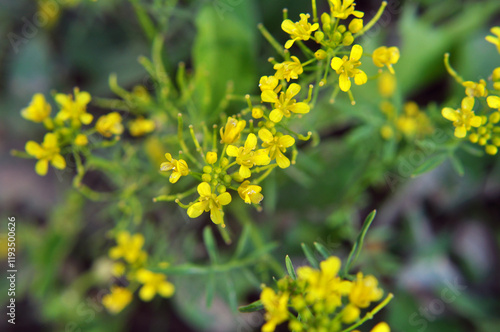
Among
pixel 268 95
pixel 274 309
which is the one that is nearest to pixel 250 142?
pixel 268 95

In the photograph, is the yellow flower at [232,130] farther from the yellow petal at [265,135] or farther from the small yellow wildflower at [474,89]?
the small yellow wildflower at [474,89]

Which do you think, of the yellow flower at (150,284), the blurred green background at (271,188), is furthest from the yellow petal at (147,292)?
the blurred green background at (271,188)

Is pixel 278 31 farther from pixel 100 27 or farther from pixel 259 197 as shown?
pixel 259 197

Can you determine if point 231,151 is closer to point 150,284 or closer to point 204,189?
point 204,189

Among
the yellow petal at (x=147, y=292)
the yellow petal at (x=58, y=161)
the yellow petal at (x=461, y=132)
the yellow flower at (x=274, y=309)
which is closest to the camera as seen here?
the yellow flower at (x=274, y=309)

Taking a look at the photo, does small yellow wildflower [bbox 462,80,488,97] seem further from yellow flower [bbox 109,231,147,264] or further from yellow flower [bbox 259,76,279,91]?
yellow flower [bbox 109,231,147,264]
